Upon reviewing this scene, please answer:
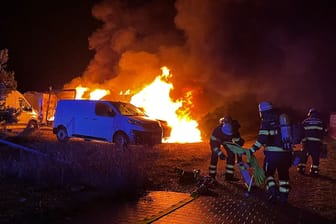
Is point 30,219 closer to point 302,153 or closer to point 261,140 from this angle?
point 261,140

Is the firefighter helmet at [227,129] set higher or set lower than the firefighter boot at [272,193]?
higher

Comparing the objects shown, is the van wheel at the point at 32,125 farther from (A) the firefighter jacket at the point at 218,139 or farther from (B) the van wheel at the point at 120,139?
(A) the firefighter jacket at the point at 218,139

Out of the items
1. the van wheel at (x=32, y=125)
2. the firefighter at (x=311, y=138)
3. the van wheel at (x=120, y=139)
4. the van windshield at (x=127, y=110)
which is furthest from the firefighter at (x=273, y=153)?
the van wheel at (x=32, y=125)

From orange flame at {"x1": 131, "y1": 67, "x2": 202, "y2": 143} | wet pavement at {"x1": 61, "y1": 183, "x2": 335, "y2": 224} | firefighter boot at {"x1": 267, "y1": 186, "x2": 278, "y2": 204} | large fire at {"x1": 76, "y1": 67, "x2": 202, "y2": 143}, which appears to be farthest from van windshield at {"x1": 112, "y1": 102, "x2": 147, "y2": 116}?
firefighter boot at {"x1": 267, "y1": 186, "x2": 278, "y2": 204}

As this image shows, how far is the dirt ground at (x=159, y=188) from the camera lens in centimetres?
571

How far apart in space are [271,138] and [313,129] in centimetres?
338

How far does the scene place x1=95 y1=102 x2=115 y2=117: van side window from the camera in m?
13.3

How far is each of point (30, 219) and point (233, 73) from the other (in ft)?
59.7

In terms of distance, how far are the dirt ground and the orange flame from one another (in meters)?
8.26

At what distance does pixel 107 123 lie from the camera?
520 inches

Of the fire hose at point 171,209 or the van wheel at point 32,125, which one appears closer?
the fire hose at point 171,209

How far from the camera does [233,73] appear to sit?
2216 centimetres

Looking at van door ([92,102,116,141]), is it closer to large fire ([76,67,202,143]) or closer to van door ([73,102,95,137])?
van door ([73,102,95,137])

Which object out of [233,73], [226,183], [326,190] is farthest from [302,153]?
[233,73]
